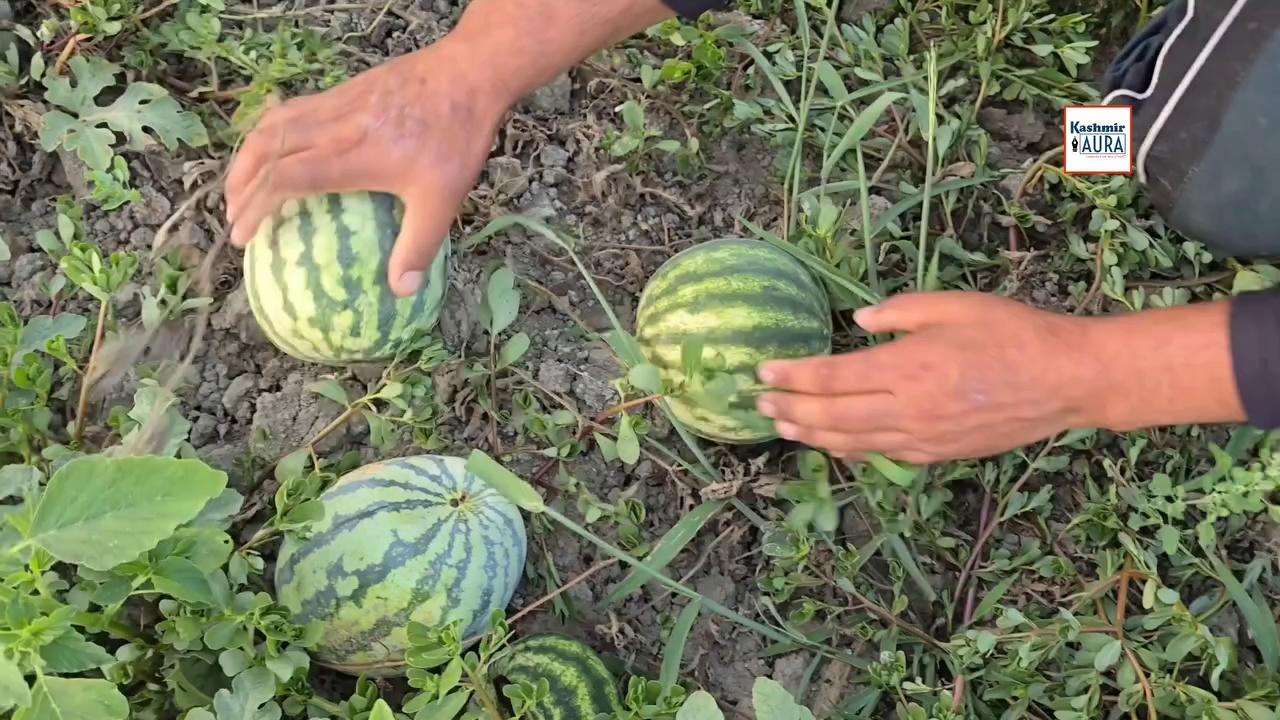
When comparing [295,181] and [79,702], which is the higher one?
[295,181]

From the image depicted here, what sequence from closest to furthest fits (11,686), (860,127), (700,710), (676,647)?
(11,686) → (700,710) → (676,647) → (860,127)

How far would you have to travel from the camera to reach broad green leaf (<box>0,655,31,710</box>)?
3.76ft

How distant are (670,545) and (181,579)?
86 centimetres

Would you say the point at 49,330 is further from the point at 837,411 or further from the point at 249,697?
the point at 837,411

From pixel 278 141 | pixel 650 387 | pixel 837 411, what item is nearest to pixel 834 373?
pixel 837 411

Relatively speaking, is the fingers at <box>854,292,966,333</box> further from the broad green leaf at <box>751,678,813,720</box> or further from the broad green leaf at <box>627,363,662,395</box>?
the broad green leaf at <box>751,678,813,720</box>

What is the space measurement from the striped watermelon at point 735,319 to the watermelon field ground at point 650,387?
122 mm

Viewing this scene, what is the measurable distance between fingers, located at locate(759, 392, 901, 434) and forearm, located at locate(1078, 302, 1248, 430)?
0.34 meters

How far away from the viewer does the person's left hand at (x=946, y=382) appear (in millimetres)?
1622

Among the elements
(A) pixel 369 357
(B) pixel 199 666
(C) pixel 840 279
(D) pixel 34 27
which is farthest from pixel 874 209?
(D) pixel 34 27

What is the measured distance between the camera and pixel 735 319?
183cm

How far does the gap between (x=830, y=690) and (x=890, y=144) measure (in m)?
1.28

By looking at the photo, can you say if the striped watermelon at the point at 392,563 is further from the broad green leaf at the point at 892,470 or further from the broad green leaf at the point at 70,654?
the broad green leaf at the point at 892,470

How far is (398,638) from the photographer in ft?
5.66
